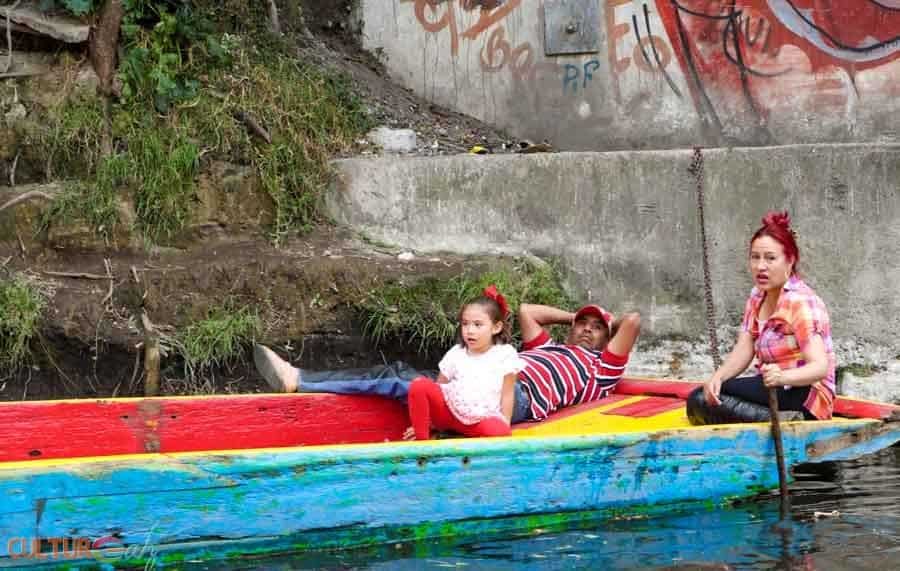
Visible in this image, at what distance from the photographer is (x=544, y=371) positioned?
616 centimetres

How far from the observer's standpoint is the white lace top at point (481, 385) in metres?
5.53

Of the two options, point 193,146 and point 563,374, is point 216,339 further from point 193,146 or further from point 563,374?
point 563,374

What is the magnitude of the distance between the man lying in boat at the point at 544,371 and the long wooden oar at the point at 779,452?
115 centimetres

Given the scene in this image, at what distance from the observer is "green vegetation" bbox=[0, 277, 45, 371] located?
6688 mm

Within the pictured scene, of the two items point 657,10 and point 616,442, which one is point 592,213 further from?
point 616,442

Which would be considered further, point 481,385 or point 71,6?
point 71,6

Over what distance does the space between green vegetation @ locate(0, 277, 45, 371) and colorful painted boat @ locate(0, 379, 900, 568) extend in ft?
5.22

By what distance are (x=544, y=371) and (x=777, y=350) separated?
125 centimetres

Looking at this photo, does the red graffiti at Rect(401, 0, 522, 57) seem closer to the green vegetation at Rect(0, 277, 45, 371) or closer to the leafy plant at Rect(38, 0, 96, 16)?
the leafy plant at Rect(38, 0, 96, 16)

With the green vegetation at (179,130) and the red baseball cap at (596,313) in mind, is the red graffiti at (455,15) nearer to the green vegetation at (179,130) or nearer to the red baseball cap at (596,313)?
the green vegetation at (179,130)

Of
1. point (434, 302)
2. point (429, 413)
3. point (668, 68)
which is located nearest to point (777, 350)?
point (429, 413)

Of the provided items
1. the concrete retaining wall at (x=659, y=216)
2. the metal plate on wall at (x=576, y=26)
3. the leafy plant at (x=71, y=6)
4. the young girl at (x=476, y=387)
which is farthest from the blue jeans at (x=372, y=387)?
the metal plate on wall at (x=576, y=26)

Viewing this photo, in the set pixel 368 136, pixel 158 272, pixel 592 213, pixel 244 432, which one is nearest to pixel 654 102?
pixel 592 213

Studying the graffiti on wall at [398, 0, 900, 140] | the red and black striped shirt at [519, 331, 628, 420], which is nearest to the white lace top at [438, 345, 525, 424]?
the red and black striped shirt at [519, 331, 628, 420]
